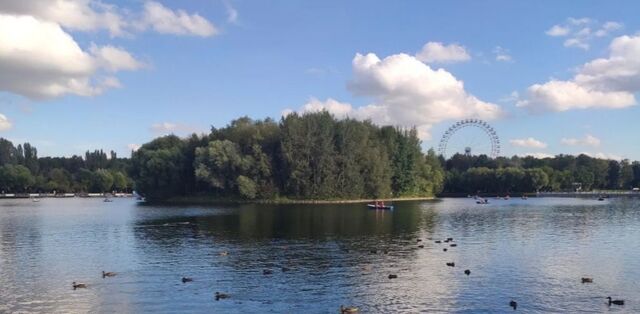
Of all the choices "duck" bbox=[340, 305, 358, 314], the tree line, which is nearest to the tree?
the tree line

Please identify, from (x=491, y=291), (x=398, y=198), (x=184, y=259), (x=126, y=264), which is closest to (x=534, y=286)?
(x=491, y=291)

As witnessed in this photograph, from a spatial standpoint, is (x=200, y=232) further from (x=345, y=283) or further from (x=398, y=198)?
(x=398, y=198)

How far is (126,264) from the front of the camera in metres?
45.8

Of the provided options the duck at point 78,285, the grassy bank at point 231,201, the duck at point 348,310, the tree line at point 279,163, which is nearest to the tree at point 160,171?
the tree line at point 279,163

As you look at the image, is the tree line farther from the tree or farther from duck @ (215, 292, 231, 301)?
duck @ (215, 292, 231, 301)

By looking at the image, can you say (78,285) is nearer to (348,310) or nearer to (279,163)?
(348,310)

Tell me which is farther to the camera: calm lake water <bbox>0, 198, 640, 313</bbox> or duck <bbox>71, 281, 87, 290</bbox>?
duck <bbox>71, 281, 87, 290</bbox>

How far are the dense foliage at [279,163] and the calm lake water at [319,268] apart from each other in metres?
73.3

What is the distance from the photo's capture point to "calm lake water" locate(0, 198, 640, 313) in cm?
3192

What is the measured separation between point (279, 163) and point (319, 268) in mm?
111168

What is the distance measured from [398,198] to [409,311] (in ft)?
479

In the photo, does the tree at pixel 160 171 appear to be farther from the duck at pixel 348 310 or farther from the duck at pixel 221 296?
the duck at pixel 348 310

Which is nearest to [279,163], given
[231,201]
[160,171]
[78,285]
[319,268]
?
[231,201]

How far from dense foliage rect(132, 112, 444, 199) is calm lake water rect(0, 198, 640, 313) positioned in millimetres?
73254
